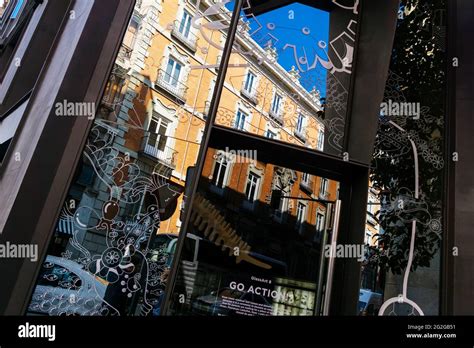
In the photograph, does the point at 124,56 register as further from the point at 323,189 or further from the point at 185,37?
the point at 323,189

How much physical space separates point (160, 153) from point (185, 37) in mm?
1338

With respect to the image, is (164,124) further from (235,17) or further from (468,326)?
(468,326)

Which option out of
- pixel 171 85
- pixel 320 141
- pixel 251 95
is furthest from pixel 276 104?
pixel 171 85

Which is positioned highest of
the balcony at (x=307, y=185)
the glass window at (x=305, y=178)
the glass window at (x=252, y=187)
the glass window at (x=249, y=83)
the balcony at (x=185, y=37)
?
the balcony at (x=185, y=37)

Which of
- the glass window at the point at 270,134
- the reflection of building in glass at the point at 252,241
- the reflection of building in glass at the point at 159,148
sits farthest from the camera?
the glass window at the point at 270,134

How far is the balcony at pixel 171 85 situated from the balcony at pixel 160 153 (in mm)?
557

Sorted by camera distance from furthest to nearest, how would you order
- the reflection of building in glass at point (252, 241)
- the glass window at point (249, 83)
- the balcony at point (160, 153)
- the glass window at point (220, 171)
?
the glass window at point (249, 83), the glass window at point (220, 171), the balcony at point (160, 153), the reflection of building in glass at point (252, 241)

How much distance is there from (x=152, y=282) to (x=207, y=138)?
144 cm

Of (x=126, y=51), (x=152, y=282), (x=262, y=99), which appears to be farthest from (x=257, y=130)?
(x=152, y=282)

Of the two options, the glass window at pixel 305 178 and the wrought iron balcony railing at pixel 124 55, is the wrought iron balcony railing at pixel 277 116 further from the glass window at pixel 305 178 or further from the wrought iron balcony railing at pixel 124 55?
the wrought iron balcony railing at pixel 124 55

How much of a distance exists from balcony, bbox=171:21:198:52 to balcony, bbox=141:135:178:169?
1139 millimetres

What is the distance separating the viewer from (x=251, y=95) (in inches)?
164

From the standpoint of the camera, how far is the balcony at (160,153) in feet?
12.0

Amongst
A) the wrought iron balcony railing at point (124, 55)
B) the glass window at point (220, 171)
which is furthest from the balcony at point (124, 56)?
the glass window at point (220, 171)
